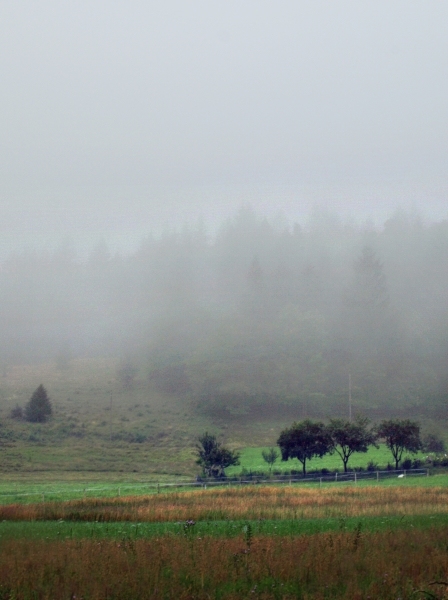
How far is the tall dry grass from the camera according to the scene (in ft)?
36.5

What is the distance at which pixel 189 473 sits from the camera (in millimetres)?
66500

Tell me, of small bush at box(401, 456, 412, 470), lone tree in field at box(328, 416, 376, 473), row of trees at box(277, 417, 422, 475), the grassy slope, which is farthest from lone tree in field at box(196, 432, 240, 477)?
small bush at box(401, 456, 412, 470)

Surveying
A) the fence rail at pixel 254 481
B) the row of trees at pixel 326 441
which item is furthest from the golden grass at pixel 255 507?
the row of trees at pixel 326 441

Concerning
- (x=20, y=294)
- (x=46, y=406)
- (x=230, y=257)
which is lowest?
(x=46, y=406)

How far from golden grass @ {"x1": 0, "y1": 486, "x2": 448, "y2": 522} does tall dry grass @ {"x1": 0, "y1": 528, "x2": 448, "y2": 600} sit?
11.0m

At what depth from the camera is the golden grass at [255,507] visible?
26.6m

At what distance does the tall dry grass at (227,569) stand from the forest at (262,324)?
9134 centimetres

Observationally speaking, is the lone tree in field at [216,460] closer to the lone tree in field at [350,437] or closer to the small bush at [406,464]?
the lone tree in field at [350,437]

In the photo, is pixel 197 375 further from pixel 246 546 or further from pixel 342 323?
pixel 246 546

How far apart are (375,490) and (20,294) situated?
160009 millimetres

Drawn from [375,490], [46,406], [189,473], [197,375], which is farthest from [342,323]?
[375,490]

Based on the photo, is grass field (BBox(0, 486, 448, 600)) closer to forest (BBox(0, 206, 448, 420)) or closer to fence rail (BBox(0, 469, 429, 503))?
fence rail (BBox(0, 469, 429, 503))

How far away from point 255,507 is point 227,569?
17.4 m

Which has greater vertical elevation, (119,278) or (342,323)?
(119,278)
